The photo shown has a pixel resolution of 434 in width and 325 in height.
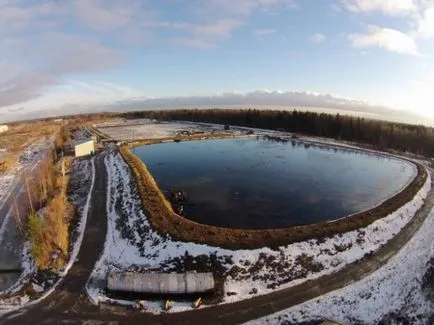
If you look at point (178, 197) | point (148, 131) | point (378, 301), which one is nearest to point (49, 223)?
point (178, 197)

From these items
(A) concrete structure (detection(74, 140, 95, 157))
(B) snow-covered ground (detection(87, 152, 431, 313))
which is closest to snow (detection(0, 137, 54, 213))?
(A) concrete structure (detection(74, 140, 95, 157))

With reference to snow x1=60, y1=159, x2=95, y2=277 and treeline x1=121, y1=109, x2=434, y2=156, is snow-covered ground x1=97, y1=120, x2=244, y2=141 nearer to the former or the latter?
treeline x1=121, y1=109, x2=434, y2=156

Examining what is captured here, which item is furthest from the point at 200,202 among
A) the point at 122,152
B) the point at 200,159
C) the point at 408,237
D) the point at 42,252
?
the point at 122,152

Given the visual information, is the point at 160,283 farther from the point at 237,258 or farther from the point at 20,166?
the point at 20,166

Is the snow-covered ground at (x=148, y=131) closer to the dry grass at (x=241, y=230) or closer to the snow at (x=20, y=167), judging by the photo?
the snow at (x=20, y=167)

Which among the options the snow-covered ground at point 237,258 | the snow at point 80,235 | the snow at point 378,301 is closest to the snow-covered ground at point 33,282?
the snow at point 80,235

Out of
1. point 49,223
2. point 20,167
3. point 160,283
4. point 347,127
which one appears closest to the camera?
point 160,283
